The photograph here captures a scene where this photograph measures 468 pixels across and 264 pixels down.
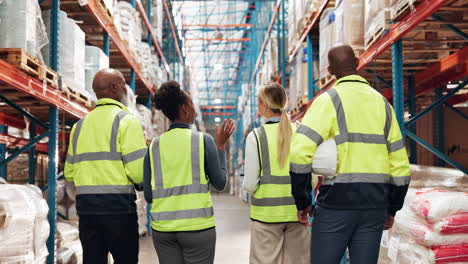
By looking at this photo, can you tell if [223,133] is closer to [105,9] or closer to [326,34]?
[326,34]

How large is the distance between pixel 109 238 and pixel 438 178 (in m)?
2.56

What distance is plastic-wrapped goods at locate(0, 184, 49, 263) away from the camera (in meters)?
3.46

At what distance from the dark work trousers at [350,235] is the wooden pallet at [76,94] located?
3.05 metres

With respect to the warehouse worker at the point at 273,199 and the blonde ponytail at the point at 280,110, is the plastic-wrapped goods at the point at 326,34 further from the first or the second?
the warehouse worker at the point at 273,199

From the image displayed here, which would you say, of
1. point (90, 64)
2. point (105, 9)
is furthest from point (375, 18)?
point (105, 9)

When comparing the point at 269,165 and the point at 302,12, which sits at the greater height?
the point at 302,12

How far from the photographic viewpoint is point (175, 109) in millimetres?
2797

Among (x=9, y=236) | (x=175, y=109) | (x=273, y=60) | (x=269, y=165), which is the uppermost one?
(x=273, y=60)

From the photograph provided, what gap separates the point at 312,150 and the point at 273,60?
9.08 m

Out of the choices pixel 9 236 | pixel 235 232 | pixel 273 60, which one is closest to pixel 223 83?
pixel 273 60

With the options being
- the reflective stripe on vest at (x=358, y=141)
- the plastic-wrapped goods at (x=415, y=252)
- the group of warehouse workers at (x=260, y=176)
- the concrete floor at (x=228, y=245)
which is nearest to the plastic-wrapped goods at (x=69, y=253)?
the concrete floor at (x=228, y=245)

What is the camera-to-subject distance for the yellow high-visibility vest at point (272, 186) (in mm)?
3213

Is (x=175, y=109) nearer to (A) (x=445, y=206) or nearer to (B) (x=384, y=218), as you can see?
(B) (x=384, y=218)

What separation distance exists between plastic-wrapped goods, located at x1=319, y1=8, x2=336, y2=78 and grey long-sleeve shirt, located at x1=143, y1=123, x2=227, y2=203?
3519 millimetres
